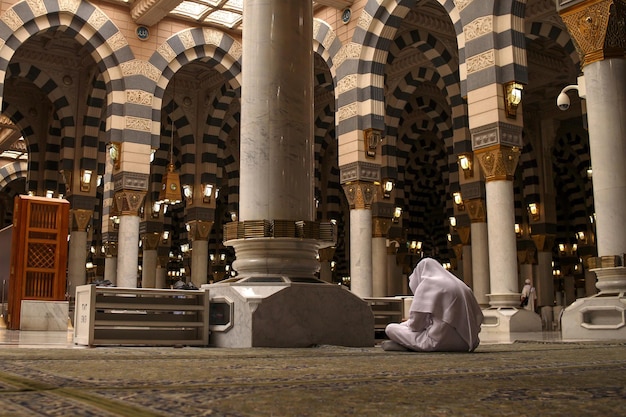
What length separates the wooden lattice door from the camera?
33.3 feet

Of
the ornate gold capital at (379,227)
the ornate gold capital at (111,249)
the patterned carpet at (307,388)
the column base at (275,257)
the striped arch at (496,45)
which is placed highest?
the striped arch at (496,45)

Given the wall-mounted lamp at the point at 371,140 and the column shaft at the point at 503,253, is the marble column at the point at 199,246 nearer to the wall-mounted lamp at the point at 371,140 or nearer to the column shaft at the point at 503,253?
the wall-mounted lamp at the point at 371,140

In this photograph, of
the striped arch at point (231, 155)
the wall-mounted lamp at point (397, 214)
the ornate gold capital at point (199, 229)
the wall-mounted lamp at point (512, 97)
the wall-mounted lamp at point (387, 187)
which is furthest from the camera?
the wall-mounted lamp at point (397, 214)

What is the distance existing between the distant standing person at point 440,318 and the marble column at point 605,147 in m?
3.28

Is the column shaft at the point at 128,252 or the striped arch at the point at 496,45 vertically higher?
the striped arch at the point at 496,45

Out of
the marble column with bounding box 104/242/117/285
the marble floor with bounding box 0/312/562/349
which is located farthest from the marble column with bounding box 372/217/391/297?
the marble column with bounding box 104/242/117/285

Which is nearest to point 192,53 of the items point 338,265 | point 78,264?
point 78,264

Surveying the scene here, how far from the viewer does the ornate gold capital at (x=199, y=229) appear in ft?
57.5

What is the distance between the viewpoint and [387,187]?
52.0ft

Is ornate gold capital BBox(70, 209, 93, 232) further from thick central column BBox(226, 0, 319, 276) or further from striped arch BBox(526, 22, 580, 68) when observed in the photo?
thick central column BBox(226, 0, 319, 276)

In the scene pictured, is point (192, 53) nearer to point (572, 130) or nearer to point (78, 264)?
point (78, 264)

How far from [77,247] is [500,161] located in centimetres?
1063

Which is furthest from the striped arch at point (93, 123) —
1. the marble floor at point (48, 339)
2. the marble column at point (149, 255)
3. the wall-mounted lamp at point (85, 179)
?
the marble floor at point (48, 339)

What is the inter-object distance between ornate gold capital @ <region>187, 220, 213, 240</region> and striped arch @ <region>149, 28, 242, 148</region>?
3.68 metres
